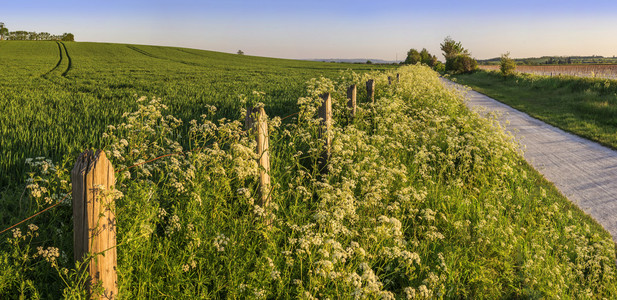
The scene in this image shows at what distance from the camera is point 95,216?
2484 millimetres

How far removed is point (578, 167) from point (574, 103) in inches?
422

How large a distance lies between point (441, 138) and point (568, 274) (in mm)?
4478

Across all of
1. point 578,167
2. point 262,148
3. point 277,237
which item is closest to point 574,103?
point 578,167

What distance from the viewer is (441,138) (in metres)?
8.50

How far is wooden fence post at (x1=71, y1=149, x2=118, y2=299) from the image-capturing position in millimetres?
2381

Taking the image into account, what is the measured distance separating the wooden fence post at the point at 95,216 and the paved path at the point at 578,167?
6.78 metres

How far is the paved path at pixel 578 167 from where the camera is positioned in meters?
6.63

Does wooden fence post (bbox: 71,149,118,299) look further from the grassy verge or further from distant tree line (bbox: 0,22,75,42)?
distant tree line (bbox: 0,22,75,42)

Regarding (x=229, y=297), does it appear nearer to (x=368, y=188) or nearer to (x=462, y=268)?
(x=368, y=188)

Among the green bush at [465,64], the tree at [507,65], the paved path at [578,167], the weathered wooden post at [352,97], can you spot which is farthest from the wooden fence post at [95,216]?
the green bush at [465,64]

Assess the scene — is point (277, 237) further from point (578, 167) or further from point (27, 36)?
point (27, 36)

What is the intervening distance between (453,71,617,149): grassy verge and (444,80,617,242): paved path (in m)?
0.91

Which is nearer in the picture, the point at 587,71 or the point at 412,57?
the point at 587,71

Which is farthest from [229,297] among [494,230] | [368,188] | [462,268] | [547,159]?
[547,159]
